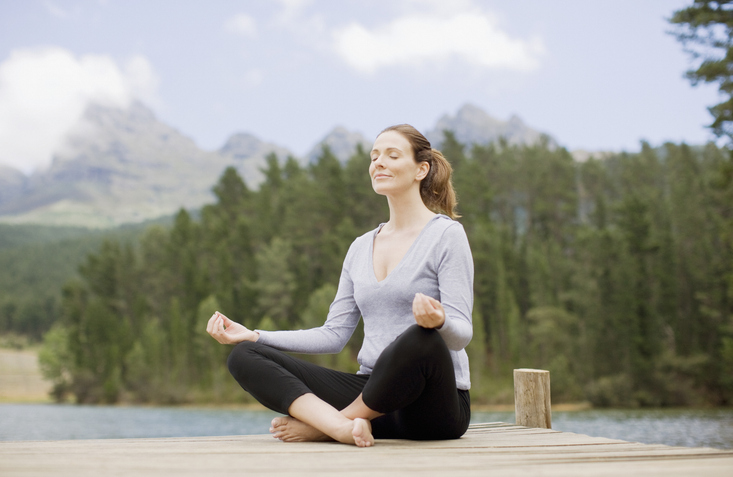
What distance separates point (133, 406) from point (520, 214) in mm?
29203

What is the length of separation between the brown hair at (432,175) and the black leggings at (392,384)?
85cm

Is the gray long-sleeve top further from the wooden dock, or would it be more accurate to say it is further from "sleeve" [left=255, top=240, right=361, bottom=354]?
the wooden dock

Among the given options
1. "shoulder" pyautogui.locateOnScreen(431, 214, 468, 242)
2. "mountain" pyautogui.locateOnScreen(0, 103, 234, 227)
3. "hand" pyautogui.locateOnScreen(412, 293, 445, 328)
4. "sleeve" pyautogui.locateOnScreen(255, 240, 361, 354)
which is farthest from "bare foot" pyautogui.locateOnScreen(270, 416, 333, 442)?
"mountain" pyautogui.locateOnScreen(0, 103, 234, 227)

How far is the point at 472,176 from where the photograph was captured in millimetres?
41188

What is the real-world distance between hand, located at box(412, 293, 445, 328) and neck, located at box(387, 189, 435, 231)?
2.28ft

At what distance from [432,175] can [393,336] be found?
775 millimetres

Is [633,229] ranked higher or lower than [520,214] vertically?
lower

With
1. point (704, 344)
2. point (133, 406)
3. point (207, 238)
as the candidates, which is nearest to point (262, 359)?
point (704, 344)

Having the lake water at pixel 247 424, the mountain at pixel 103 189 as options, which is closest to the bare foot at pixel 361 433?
the lake water at pixel 247 424

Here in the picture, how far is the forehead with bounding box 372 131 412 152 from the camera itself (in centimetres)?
279

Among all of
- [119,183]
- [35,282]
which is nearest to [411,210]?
[35,282]

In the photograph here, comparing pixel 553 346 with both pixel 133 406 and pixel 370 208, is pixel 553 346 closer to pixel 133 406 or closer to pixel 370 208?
pixel 370 208

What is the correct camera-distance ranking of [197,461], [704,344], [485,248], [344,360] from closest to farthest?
[197,461] → [704,344] → [344,360] → [485,248]

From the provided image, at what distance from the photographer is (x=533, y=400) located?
3.46 metres
